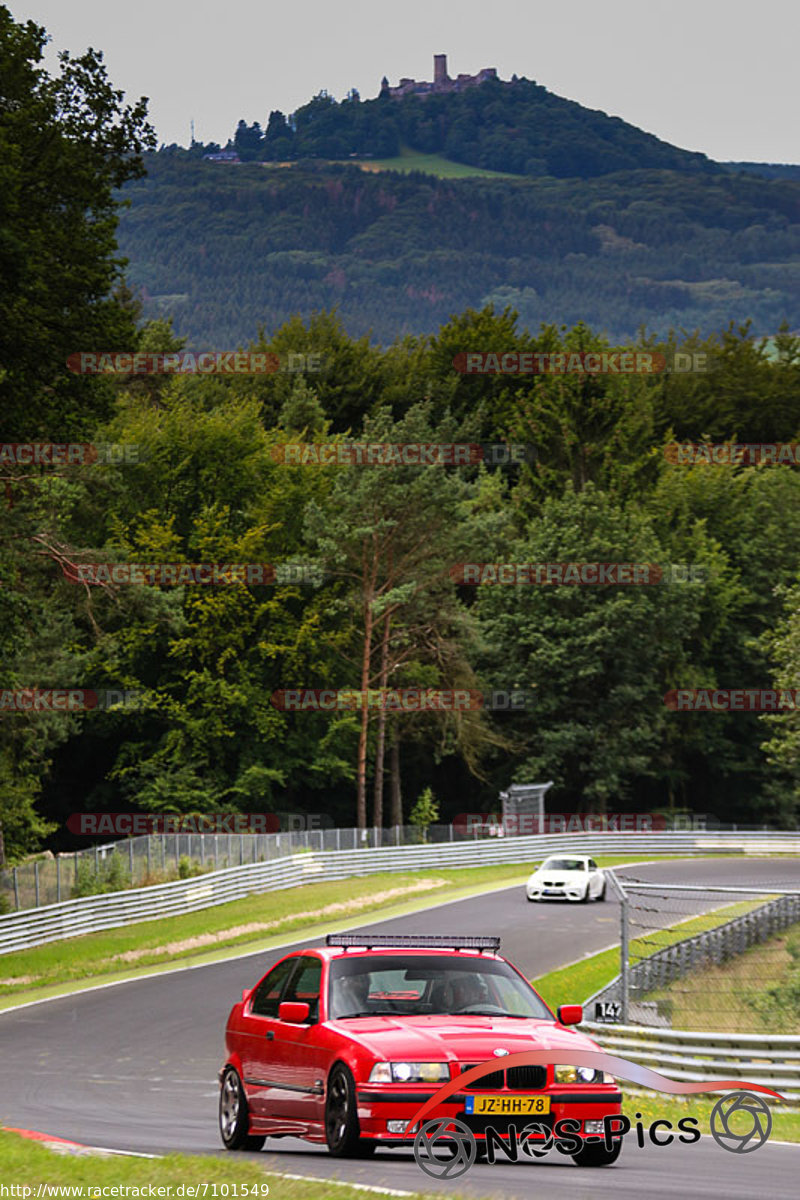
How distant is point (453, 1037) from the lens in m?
10.2

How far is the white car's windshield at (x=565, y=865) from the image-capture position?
46.4m

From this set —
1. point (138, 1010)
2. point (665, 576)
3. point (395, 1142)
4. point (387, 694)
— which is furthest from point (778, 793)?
point (395, 1142)

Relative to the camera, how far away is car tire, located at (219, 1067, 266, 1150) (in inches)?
461

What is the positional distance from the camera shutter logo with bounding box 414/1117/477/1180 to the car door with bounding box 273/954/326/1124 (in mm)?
905

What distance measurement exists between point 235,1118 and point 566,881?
34.5 metres

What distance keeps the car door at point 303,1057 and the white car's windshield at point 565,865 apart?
35.4m

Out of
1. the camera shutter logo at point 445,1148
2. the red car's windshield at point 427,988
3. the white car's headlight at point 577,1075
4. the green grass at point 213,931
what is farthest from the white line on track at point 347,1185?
the green grass at point 213,931

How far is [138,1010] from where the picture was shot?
27.3 metres

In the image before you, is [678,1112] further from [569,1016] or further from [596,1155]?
[596,1155]

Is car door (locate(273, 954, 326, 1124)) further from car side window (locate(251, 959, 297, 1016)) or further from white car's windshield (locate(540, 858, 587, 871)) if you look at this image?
white car's windshield (locate(540, 858, 587, 871))

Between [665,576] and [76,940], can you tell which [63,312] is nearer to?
[76,940]

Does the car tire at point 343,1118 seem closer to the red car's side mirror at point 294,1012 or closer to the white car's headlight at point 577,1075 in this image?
the red car's side mirror at point 294,1012

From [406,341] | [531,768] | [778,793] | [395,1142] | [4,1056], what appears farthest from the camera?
[406,341]

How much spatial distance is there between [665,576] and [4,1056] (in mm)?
59831
